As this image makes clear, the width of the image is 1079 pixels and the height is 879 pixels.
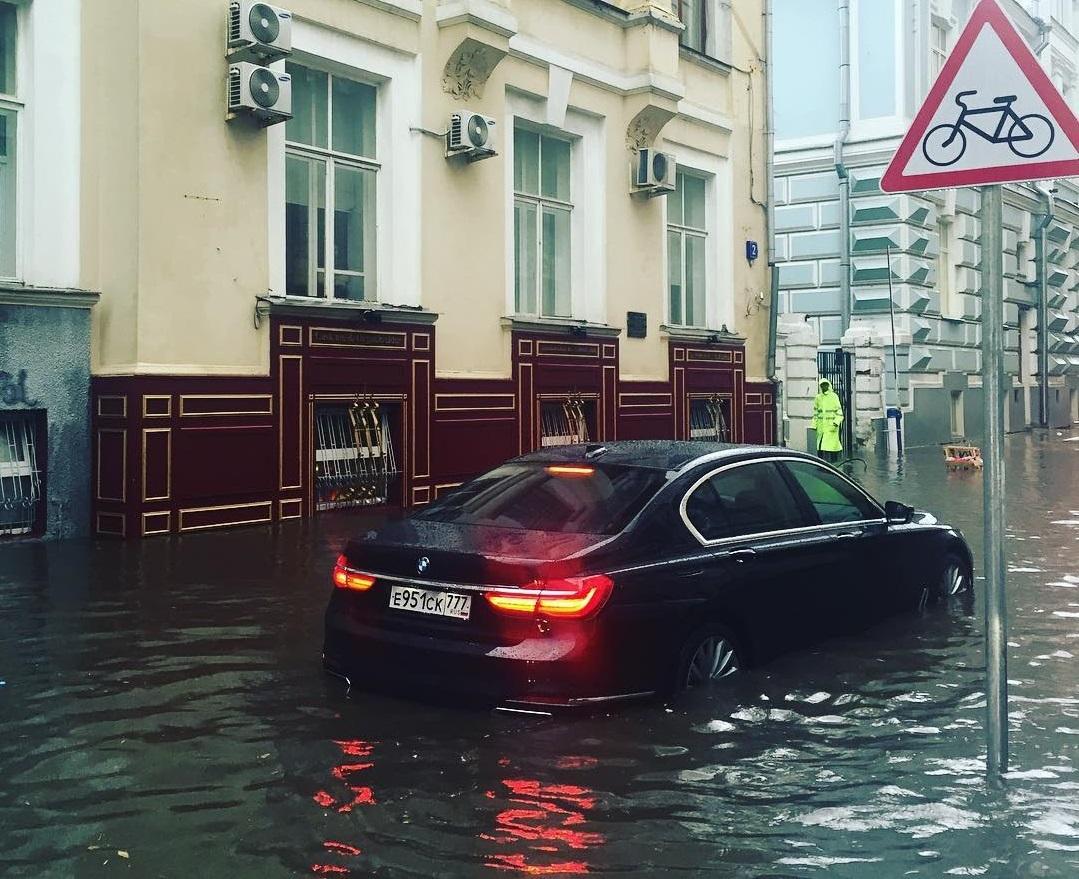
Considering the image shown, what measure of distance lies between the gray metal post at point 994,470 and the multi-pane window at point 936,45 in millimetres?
26570

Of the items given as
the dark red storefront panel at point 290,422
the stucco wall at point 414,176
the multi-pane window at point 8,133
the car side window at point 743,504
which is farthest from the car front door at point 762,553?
the multi-pane window at point 8,133

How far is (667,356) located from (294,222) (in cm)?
731

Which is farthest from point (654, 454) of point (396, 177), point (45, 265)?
point (396, 177)

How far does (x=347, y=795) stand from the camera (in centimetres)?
467

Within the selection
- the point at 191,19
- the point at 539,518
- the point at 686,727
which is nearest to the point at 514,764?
the point at 686,727

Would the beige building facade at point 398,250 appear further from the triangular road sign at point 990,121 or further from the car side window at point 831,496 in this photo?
the triangular road sign at point 990,121

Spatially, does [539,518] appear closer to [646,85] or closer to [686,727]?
[686,727]

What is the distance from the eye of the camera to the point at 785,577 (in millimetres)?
6609

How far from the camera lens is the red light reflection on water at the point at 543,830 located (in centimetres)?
405

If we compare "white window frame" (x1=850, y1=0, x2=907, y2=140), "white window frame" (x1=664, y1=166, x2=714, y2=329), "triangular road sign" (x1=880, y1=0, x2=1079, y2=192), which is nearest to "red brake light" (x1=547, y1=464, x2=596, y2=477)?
"triangular road sign" (x1=880, y1=0, x2=1079, y2=192)

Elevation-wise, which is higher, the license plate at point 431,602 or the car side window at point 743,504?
the car side window at point 743,504

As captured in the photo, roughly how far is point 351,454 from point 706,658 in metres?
8.47

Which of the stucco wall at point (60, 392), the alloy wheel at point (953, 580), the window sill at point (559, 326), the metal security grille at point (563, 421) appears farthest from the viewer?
the metal security grille at point (563, 421)

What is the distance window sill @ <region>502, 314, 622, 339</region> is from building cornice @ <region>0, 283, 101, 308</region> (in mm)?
5564
